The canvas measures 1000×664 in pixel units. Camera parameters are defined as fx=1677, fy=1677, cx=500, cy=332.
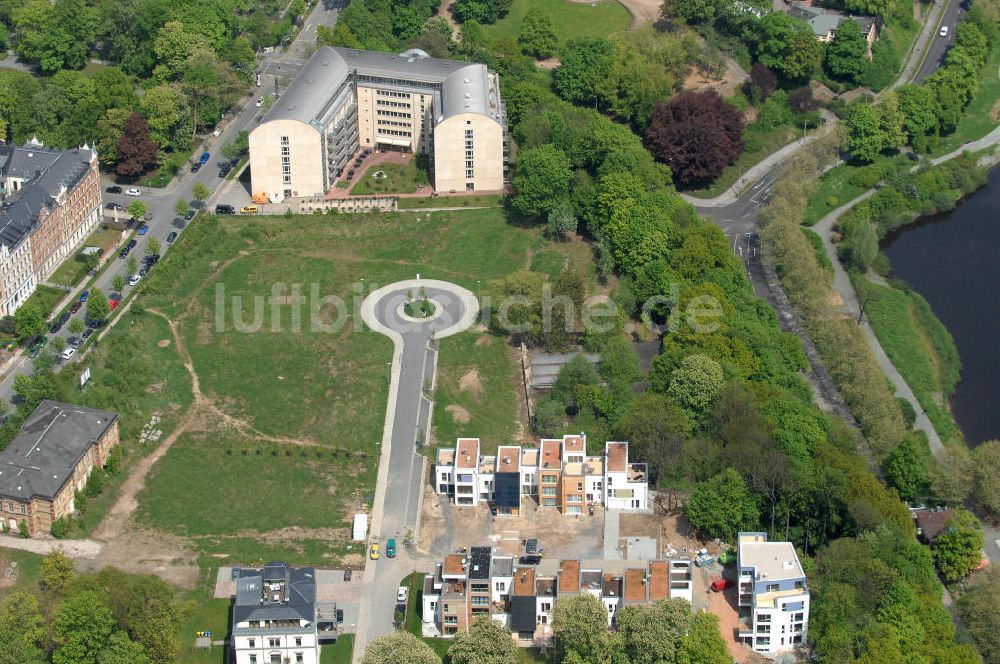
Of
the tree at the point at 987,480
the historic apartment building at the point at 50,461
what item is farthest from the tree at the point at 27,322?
the tree at the point at 987,480

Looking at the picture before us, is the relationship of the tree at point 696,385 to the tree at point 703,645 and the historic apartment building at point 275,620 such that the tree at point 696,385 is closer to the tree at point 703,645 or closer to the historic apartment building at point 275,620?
the tree at point 703,645

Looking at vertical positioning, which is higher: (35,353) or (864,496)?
(864,496)

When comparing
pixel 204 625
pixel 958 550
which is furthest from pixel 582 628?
pixel 958 550

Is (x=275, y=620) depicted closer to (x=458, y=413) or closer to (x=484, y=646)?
(x=484, y=646)

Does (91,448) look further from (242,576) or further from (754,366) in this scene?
(754,366)

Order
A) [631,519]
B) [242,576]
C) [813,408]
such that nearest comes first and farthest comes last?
[242,576], [631,519], [813,408]

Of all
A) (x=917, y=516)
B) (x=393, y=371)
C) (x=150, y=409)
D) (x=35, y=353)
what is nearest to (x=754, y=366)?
(x=917, y=516)
